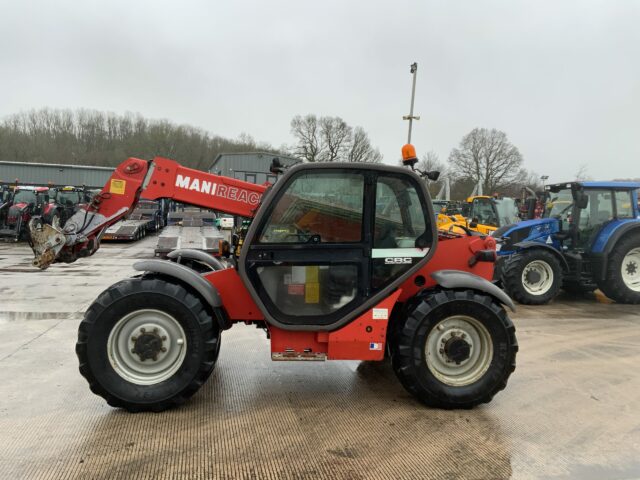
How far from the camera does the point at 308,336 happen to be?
3.59 m

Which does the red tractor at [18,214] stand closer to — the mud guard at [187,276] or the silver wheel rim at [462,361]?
the mud guard at [187,276]

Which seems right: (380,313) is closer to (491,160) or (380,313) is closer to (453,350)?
(453,350)

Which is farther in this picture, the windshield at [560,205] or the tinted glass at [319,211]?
the windshield at [560,205]

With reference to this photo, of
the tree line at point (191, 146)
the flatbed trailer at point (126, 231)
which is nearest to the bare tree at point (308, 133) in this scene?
the tree line at point (191, 146)

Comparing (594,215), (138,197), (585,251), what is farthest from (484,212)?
(138,197)

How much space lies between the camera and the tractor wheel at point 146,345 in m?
3.35

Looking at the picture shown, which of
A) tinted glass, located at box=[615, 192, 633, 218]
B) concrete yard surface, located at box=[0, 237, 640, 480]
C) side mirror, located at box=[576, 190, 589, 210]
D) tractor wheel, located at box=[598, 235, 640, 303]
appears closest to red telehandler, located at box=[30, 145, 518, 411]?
concrete yard surface, located at box=[0, 237, 640, 480]

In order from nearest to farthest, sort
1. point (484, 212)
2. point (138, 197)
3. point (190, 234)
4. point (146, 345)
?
point (146, 345), point (138, 197), point (190, 234), point (484, 212)

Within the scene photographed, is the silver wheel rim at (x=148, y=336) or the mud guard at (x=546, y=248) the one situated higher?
the mud guard at (x=546, y=248)

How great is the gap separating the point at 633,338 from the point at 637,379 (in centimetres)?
174

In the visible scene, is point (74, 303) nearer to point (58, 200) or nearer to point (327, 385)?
point (327, 385)

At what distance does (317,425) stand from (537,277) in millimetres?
6121

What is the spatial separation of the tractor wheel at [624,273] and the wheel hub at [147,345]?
300 inches

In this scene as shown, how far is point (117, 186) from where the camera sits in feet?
13.1
